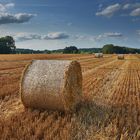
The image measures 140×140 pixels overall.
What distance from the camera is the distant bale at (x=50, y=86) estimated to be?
25.0 ft

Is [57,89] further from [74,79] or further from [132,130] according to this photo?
[132,130]

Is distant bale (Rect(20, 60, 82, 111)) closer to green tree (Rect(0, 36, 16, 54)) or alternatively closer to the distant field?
the distant field

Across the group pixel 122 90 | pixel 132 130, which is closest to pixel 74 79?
pixel 132 130

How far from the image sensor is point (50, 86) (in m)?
7.76

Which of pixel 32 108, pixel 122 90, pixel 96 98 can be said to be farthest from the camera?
pixel 122 90

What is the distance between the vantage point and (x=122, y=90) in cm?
1177

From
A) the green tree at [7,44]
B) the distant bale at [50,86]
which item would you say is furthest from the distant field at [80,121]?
the green tree at [7,44]

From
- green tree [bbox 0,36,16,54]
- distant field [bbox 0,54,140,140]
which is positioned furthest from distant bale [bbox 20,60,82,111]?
green tree [bbox 0,36,16,54]

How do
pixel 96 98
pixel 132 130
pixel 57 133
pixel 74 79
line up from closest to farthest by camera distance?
pixel 57 133 < pixel 132 130 < pixel 74 79 < pixel 96 98

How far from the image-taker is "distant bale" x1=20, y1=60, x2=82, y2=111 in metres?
7.63

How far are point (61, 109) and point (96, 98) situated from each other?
252cm

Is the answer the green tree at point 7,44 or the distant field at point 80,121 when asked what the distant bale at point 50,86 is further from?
the green tree at point 7,44

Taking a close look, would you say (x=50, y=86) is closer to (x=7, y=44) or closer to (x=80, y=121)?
(x=80, y=121)

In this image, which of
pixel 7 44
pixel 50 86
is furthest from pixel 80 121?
pixel 7 44
